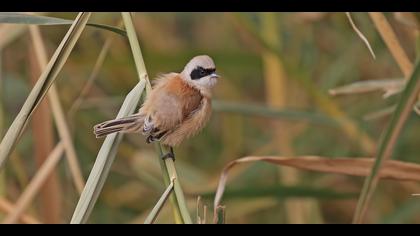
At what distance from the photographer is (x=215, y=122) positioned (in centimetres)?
339

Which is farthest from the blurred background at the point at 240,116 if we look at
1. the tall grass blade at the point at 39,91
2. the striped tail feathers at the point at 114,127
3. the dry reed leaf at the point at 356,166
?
the tall grass blade at the point at 39,91

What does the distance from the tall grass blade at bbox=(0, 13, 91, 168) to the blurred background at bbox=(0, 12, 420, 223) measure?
3.58 feet

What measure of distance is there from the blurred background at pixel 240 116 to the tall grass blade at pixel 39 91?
1092 millimetres

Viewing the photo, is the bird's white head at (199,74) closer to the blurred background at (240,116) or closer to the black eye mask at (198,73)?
the black eye mask at (198,73)

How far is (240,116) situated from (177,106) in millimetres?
1740

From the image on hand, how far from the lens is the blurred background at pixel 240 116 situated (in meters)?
2.34

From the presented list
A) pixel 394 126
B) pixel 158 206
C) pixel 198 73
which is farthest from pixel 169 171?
pixel 198 73

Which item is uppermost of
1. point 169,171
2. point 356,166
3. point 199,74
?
point 199,74

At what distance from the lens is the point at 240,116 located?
10.2ft

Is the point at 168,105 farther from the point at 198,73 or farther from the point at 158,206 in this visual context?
the point at 158,206

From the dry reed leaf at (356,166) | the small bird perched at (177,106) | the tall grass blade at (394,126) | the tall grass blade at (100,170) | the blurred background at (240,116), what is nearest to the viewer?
the tall grass blade at (100,170)

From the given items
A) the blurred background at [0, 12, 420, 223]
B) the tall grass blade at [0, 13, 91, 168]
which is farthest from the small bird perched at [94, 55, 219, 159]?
the blurred background at [0, 12, 420, 223]

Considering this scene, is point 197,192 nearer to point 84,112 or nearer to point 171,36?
point 84,112

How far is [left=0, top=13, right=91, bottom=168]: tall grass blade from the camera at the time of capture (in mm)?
954
